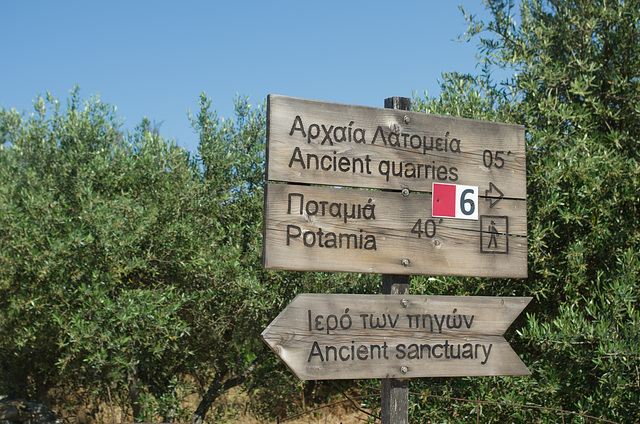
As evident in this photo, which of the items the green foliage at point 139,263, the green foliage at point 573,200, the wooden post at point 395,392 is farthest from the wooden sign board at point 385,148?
the green foliage at point 139,263

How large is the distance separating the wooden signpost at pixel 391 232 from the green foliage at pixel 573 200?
272 centimetres

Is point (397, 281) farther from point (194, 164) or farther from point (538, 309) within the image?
point (194, 164)

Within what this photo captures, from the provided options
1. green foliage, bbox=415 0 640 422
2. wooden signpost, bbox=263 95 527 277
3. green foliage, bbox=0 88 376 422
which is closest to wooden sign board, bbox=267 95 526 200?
wooden signpost, bbox=263 95 527 277

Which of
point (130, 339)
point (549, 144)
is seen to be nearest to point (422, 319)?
point (549, 144)

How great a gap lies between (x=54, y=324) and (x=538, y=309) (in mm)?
6788

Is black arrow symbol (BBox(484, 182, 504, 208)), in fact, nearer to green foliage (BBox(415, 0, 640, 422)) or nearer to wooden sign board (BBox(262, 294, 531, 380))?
wooden sign board (BBox(262, 294, 531, 380))

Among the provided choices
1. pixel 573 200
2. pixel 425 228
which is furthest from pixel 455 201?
pixel 573 200

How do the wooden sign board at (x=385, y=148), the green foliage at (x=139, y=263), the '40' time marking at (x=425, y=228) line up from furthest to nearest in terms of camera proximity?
the green foliage at (x=139, y=263)
the '40' time marking at (x=425, y=228)
the wooden sign board at (x=385, y=148)

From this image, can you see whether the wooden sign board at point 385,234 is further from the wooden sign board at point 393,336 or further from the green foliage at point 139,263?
the green foliage at point 139,263

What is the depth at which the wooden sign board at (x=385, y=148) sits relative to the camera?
12.8ft

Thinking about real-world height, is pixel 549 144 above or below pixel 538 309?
above

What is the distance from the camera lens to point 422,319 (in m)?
4.08

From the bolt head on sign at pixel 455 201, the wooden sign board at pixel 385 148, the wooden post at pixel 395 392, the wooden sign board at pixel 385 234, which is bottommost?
the wooden post at pixel 395 392

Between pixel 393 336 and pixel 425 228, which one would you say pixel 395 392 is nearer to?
pixel 393 336
